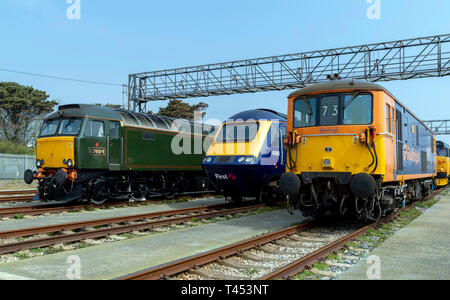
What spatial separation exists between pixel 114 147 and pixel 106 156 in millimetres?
490

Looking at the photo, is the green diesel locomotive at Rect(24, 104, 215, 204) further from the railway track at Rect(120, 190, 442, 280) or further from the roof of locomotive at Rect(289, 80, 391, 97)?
the railway track at Rect(120, 190, 442, 280)

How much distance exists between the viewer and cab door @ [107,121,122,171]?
14.4 metres

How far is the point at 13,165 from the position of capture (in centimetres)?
2820

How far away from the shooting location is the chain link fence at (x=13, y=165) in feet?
90.8

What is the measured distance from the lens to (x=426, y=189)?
676 inches

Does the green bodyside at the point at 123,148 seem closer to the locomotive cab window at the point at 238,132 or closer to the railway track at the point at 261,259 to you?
the locomotive cab window at the point at 238,132

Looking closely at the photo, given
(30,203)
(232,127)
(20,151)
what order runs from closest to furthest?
(232,127) → (30,203) → (20,151)

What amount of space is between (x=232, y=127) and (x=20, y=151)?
27895mm

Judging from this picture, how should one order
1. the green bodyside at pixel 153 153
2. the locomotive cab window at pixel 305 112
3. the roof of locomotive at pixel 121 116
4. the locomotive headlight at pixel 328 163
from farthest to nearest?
1. the green bodyside at pixel 153 153
2. the roof of locomotive at pixel 121 116
3. the locomotive cab window at pixel 305 112
4. the locomotive headlight at pixel 328 163

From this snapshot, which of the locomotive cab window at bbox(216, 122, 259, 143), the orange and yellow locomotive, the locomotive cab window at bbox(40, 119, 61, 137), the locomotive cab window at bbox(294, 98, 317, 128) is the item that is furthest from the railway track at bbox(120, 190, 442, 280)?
the locomotive cab window at bbox(40, 119, 61, 137)

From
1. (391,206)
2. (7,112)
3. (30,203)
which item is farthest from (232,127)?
(7,112)

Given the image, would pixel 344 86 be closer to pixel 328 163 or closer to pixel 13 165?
pixel 328 163

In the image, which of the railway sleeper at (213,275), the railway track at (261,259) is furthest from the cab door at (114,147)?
the railway sleeper at (213,275)
